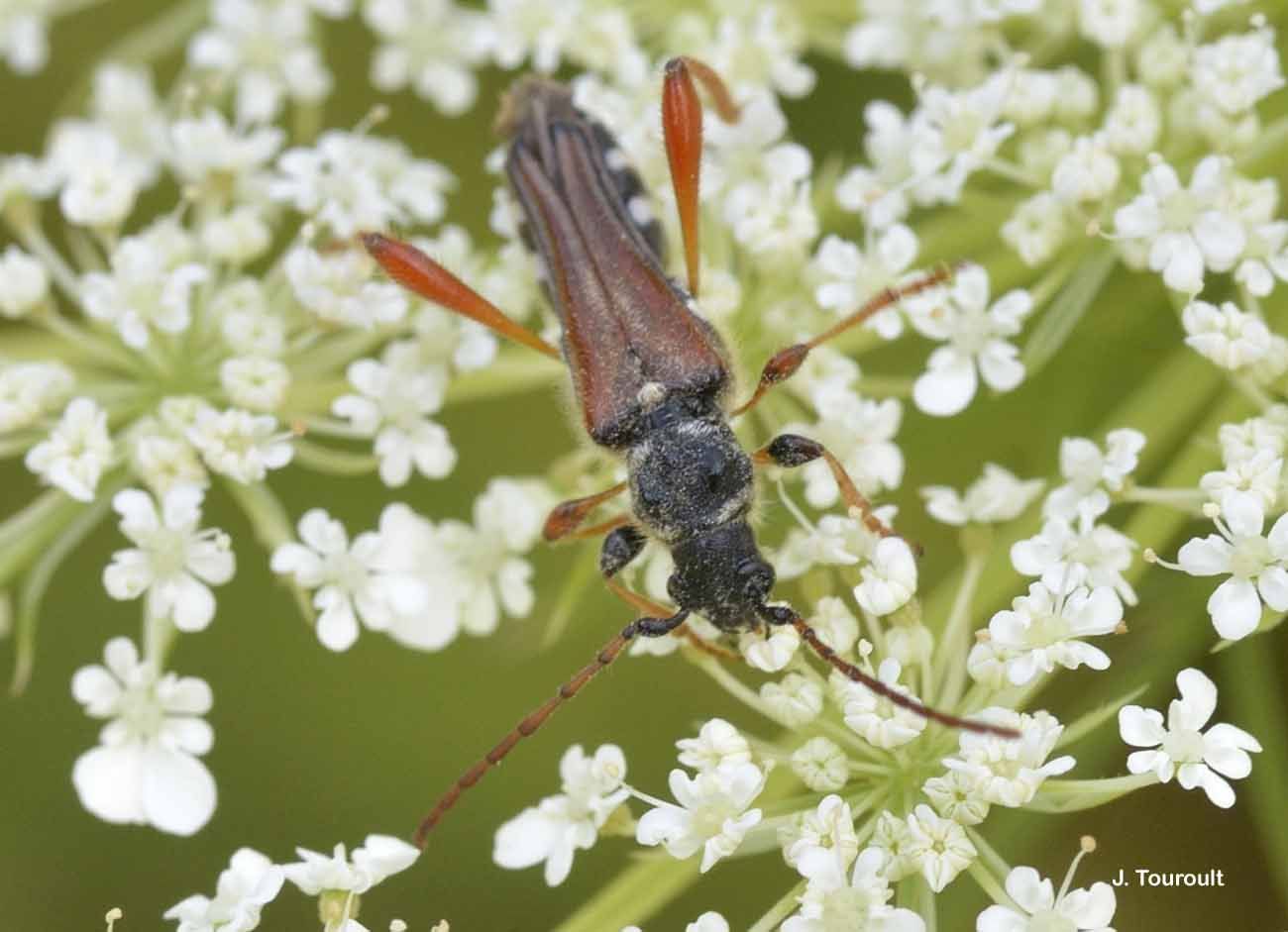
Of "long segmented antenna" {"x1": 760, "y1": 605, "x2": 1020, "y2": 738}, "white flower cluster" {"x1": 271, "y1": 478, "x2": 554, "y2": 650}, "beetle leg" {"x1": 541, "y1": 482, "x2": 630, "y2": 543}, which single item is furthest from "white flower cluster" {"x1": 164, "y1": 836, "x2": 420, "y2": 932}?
"long segmented antenna" {"x1": 760, "y1": 605, "x2": 1020, "y2": 738}

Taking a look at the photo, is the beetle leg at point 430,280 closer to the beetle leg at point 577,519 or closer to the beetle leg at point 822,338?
the beetle leg at point 577,519

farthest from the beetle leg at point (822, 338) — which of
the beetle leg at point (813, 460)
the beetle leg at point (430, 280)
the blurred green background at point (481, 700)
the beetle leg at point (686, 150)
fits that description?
the beetle leg at point (430, 280)

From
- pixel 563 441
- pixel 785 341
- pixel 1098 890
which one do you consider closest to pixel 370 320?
pixel 785 341

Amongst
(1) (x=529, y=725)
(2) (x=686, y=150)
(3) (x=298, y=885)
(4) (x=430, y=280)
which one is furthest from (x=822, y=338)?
(3) (x=298, y=885)

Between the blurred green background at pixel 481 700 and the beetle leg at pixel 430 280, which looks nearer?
the blurred green background at pixel 481 700

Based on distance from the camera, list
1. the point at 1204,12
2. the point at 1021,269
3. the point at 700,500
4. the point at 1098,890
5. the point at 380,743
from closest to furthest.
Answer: the point at 1098,890, the point at 700,500, the point at 1204,12, the point at 1021,269, the point at 380,743

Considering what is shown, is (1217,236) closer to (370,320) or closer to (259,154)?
(370,320)
